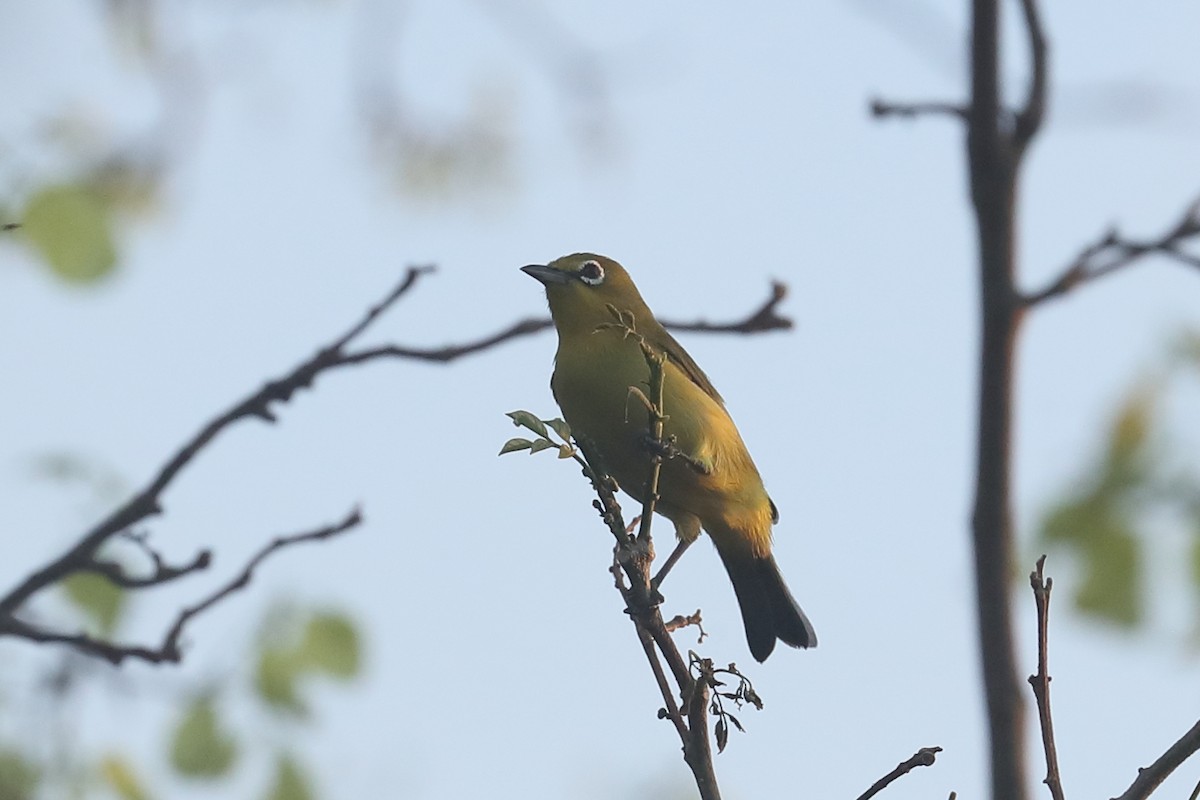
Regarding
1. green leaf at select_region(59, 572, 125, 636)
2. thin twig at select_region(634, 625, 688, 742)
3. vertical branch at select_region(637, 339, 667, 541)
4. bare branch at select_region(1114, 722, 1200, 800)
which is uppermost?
green leaf at select_region(59, 572, 125, 636)

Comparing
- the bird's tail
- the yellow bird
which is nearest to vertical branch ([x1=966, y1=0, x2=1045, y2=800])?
the yellow bird

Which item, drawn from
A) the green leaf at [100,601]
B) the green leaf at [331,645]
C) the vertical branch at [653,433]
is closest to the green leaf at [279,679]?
the green leaf at [331,645]

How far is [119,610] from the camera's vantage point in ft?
15.5

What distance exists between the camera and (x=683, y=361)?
6.46 metres

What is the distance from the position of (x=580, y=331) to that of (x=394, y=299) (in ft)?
4.80

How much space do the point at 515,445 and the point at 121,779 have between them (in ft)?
6.92

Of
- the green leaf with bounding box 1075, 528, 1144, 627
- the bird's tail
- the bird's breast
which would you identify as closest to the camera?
the green leaf with bounding box 1075, 528, 1144, 627

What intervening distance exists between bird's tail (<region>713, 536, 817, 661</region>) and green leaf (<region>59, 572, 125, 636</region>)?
2780 millimetres

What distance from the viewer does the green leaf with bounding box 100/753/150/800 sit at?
14.9 feet

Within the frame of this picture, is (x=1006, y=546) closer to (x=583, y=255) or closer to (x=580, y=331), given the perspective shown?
(x=580, y=331)

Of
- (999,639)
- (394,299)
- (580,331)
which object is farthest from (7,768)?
(999,639)

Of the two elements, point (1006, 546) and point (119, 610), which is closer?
point (1006, 546)

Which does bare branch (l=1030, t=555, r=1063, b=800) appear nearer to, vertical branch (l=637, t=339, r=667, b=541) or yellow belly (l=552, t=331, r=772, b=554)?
vertical branch (l=637, t=339, r=667, b=541)

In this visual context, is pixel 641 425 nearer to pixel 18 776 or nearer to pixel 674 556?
pixel 674 556
